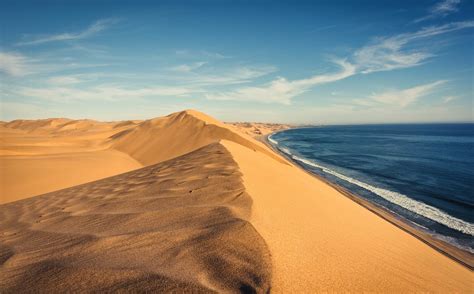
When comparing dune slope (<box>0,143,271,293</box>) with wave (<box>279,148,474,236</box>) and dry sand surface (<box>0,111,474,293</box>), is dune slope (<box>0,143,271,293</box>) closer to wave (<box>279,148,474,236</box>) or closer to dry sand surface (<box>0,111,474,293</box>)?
dry sand surface (<box>0,111,474,293</box>)

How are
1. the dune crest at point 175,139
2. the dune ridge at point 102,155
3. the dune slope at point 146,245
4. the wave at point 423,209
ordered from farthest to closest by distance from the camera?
the dune crest at point 175,139
the dune ridge at point 102,155
the wave at point 423,209
the dune slope at point 146,245

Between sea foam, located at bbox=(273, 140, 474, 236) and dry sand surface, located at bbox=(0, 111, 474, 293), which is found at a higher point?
dry sand surface, located at bbox=(0, 111, 474, 293)

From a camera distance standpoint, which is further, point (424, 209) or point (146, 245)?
point (424, 209)

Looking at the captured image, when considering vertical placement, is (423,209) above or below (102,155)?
below

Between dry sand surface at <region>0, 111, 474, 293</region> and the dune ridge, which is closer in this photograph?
dry sand surface at <region>0, 111, 474, 293</region>

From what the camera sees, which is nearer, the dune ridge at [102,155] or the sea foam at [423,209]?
the sea foam at [423,209]

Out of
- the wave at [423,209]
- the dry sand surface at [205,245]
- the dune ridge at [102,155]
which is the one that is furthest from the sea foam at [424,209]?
the dry sand surface at [205,245]

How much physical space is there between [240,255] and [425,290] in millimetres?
1922

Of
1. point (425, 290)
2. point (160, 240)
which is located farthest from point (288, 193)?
point (160, 240)

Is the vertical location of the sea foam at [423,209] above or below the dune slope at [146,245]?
below

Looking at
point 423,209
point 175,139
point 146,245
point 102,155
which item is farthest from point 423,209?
point 102,155

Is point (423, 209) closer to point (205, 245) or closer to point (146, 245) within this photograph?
point (205, 245)

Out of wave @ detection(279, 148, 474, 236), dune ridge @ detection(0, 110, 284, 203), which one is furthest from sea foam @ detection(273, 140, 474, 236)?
dune ridge @ detection(0, 110, 284, 203)

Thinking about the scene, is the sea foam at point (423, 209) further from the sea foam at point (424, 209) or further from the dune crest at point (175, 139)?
the dune crest at point (175, 139)
